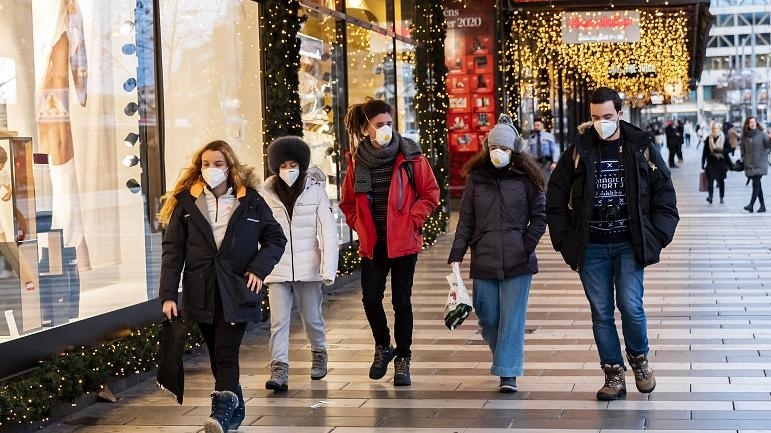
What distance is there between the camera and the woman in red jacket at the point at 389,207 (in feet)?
28.3

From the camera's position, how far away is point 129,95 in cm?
1026

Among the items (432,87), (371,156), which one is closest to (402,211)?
(371,156)

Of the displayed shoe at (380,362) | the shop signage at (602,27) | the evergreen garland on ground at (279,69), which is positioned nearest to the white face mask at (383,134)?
the displayed shoe at (380,362)

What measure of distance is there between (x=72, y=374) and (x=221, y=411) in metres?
1.30

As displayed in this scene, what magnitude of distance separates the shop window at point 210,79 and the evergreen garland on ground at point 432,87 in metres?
7.46

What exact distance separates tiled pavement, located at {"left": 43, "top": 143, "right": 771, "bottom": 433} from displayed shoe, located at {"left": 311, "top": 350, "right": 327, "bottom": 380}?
3.5 inches

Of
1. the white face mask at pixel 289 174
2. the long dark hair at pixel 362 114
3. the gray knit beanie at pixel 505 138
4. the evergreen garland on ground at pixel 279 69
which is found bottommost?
the white face mask at pixel 289 174

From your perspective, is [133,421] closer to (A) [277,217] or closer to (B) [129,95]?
(A) [277,217]

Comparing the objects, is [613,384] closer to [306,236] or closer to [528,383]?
[528,383]

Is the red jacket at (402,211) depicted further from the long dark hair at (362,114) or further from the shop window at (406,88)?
the shop window at (406,88)

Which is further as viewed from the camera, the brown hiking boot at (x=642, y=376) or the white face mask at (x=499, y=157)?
the white face mask at (x=499, y=157)

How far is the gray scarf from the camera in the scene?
8688mm

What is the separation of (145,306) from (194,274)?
2.70 meters

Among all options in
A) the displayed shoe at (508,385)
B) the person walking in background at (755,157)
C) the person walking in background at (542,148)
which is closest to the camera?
the displayed shoe at (508,385)
